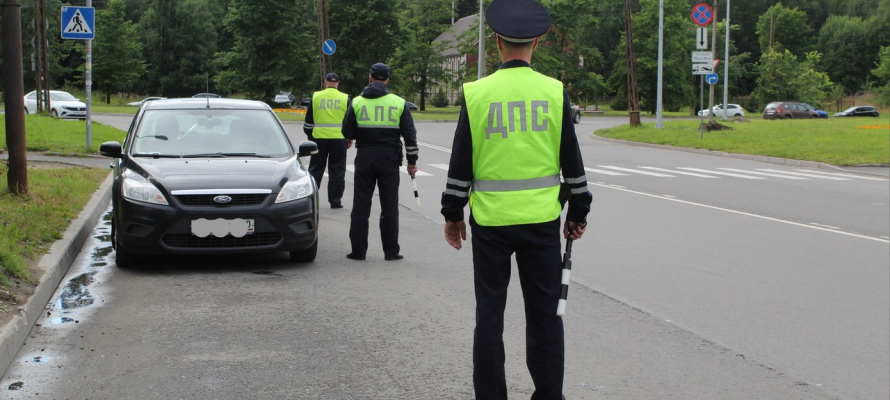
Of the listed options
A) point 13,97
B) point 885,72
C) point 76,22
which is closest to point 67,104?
point 76,22

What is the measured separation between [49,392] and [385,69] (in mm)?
4936

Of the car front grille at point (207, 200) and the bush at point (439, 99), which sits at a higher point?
the bush at point (439, 99)

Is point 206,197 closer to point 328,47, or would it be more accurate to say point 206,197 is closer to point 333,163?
point 333,163

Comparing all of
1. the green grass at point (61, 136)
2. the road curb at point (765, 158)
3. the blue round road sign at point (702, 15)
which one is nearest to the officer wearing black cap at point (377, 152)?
the green grass at point (61, 136)

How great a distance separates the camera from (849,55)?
9919cm

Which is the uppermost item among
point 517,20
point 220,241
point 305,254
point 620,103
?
point 620,103

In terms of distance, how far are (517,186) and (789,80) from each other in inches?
2808

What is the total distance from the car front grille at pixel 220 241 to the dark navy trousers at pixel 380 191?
0.94m

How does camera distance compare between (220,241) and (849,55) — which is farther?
(849,55)

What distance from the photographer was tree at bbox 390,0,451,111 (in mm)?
71125

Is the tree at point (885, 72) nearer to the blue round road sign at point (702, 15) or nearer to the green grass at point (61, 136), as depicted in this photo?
the blue round road sign at point (702, 15)

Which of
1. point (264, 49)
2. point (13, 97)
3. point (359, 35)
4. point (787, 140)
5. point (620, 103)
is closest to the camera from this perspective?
point (13, 97)

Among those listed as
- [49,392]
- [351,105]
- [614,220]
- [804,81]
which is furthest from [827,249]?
[804,81]

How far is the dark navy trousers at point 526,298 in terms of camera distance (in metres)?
3.92
